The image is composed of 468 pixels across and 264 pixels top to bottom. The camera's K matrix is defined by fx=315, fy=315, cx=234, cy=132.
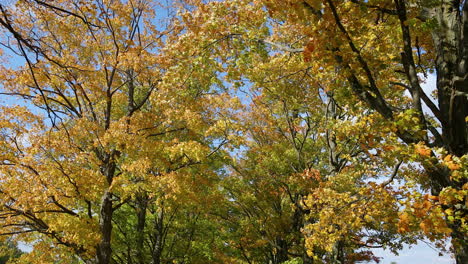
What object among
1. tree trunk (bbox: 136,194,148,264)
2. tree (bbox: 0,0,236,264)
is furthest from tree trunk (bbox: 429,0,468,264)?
tree trunk (bbox: 136,194,148,264)

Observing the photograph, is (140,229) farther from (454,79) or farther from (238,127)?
(454,79)

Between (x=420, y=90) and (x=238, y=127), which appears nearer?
(x=420, y=90)

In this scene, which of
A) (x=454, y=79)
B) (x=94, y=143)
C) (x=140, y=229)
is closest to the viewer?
(x=454, y=79)

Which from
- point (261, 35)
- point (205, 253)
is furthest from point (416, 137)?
point (205, 253)

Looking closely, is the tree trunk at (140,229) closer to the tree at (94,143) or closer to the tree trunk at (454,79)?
the tree at (94,143)

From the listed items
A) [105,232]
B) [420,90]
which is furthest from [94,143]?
[420,90]

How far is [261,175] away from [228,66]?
344 inches

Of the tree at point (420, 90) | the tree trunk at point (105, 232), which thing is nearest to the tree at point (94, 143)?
the tree trunk at point (105, 232)

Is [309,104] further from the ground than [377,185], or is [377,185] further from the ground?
[309,104]

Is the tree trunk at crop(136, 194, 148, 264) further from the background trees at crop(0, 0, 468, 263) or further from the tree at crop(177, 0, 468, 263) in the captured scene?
the tree at crop(177, 0, 468, 263)

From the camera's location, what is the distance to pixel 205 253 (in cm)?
1411

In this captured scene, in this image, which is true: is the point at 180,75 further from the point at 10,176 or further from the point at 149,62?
the point at 10,176

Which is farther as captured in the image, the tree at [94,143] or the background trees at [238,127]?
the tree at [94,143]

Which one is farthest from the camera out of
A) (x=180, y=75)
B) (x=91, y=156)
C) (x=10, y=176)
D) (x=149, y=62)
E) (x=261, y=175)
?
(x=261, y=175)
